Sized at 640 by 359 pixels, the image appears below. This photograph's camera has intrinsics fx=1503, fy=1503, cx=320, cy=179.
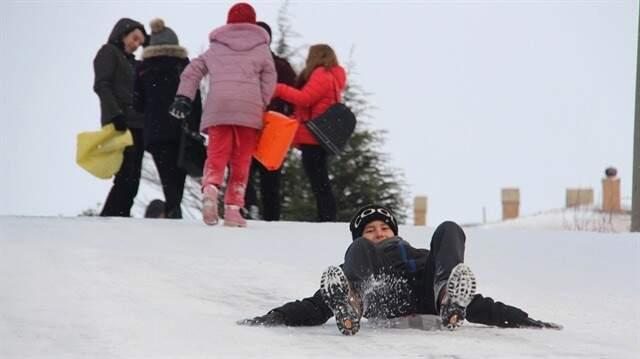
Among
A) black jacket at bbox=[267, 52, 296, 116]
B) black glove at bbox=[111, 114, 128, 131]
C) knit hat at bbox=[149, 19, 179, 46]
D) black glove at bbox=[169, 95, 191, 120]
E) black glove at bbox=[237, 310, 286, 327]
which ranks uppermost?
knit hat at bbox=[149, 19, 179, 46]

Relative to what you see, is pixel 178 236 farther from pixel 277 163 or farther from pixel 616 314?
pixel 616 314

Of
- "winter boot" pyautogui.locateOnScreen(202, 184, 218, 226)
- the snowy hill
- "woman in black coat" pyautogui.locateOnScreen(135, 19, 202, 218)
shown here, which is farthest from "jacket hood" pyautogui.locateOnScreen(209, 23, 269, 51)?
the snowy hill

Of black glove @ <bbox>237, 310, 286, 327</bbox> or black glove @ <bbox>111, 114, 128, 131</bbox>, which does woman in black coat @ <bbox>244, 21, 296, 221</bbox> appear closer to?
black glove @ <bbox>111, 114, 128, 131</bbox>

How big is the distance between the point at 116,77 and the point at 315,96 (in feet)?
5.77

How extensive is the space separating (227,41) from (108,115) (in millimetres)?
1532

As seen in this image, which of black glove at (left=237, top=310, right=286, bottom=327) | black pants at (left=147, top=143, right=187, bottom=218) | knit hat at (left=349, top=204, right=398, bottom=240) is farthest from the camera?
black pants at (left=147, top=143, right=187, bottom=218)

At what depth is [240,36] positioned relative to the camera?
12.3 metres

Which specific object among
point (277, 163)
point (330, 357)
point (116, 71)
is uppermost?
point (116, 71)

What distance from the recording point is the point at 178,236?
37.5 feet

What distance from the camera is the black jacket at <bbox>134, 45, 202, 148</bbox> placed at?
42.7 ft

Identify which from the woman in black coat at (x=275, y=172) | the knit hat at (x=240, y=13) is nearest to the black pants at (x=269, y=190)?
the woman in black coat at (x=275, y=172)

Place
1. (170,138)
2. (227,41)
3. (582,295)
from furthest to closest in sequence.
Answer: (170,138)
(227,41)
(582,295)

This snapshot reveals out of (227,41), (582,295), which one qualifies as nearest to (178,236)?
(227,41)

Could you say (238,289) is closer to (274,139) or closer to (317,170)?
(274,139)
